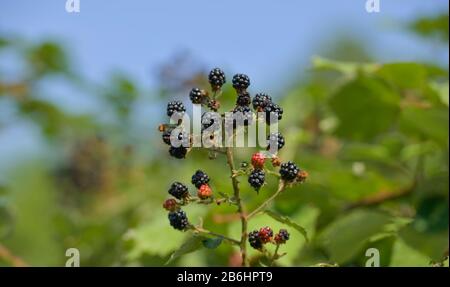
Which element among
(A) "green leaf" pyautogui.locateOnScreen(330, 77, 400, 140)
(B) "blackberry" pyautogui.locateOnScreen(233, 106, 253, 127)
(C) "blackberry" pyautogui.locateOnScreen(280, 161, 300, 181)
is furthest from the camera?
(A) "green leaf" pyautogui.locateOnScreen(330, 77, 400, 140)

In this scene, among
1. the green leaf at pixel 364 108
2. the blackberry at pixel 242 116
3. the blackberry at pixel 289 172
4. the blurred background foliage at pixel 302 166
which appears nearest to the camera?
the blackberry at pixel 242 116

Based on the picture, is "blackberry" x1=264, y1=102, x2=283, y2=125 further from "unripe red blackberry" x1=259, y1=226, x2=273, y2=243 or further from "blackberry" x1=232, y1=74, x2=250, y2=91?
"unripe red blackberry" x1=259, y1=226, x2=273, y2=243

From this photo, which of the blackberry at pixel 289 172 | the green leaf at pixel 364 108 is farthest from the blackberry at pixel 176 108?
the green leaf at pixel 364 108

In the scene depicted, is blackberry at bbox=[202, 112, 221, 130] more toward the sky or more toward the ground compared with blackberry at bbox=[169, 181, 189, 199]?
more toward the sky

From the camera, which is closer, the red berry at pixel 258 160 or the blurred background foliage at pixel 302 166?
the red berry at pixel 258 160

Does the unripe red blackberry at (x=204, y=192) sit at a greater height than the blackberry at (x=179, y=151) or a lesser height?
lesser

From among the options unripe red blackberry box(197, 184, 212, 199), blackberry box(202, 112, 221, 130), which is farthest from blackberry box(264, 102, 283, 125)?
unripe red blackberry box(197, 184, 212, 199)

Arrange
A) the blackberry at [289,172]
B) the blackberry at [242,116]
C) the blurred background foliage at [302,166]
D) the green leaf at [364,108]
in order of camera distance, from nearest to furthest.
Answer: the blackberry at [242,116] → the blackberry at [289,172] → the blurred background foliage at [302,166] → the green leaf at [364,108]

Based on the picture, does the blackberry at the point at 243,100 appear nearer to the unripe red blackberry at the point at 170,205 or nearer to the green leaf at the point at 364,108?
the unripe red blackberry at the point at 170,205
